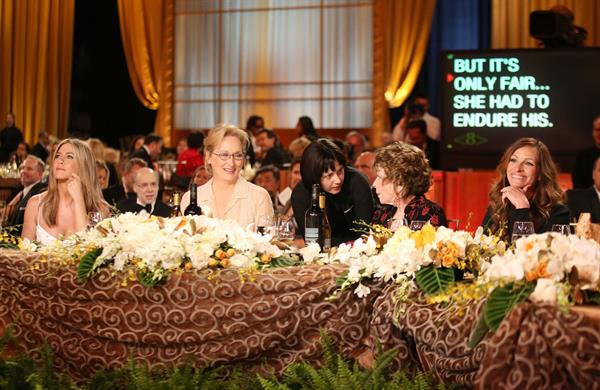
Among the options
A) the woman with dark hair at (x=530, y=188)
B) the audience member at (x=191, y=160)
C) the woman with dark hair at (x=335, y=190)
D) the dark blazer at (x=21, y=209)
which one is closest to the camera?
the woman with dark hair at (x=530, y=188)

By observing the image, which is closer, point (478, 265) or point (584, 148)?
point (478, 265)

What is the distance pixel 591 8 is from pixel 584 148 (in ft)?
15.8

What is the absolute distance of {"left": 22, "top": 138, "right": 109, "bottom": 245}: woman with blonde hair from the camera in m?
4.91

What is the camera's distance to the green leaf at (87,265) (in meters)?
3.58

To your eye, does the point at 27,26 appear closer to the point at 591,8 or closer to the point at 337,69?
the point at 337,69

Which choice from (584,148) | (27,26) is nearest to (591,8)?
(584,148)

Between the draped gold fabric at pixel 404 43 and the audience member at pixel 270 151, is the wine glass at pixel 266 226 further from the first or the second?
the draped gold fabric at pixel 404 43

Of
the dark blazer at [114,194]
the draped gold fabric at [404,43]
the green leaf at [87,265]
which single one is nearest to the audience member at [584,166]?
the dark blazer at [114,194]

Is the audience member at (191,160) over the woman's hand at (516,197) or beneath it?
over

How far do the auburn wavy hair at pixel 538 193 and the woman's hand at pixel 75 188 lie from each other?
1939 millimetres

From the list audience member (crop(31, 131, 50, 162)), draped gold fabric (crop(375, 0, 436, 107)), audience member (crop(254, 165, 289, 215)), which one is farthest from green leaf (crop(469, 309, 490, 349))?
draped gold fabric (crop(375, 0, 436, 107))

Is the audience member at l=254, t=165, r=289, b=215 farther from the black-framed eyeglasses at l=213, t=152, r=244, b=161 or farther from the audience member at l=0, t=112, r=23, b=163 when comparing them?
the audience member at l=0, t=112, r=23, b=163

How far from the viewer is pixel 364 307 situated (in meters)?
3.32

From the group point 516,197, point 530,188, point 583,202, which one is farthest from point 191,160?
point 516,197
